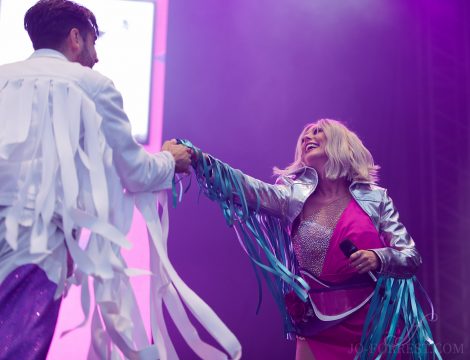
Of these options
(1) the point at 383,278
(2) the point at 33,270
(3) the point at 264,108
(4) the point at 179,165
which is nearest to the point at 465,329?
(1) the point at 383,278

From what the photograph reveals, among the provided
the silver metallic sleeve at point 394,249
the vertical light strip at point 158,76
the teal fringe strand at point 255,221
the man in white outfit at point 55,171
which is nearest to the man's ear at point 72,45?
the man in white outfit at point 55,171

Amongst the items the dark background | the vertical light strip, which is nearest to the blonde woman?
the dark background

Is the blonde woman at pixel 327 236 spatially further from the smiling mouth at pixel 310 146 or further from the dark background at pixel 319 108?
the dark background at pixel 319 108

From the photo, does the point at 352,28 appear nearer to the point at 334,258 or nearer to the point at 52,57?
the point at 334,258

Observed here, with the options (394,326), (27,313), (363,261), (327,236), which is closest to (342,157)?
A: (327,236)

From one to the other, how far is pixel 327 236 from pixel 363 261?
7.2 inches

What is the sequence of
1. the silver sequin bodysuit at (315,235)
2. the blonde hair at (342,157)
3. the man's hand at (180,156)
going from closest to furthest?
the man's hand at (180,156) < the silver sequin bodysuit at (315,235) < the blonde hair at (342,157)

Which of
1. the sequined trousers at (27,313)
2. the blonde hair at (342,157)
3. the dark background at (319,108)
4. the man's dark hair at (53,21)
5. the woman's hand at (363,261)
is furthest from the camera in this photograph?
the dark background at (319,108)

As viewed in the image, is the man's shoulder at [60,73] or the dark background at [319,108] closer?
the man's shoulder at [60,73]

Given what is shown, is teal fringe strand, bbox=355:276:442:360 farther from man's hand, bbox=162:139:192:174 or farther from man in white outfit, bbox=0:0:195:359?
man in white outfit, bbox=0:0:195:359

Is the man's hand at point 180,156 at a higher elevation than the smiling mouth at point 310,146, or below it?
higher

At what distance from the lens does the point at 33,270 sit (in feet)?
4.63

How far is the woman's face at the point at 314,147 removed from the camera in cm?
251

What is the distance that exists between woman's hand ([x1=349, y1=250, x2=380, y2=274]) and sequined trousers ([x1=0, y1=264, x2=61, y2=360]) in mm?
1115
